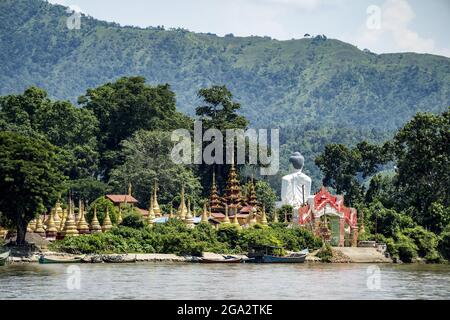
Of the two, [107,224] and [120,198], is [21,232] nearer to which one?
[107,224]

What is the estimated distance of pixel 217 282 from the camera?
53438 mm

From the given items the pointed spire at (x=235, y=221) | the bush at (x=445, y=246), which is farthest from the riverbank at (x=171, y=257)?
the pointed spire at (x=235, y=221)

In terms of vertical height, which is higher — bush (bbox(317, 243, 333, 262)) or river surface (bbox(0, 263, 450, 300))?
bush (bbox(317, 243, 333, 262))

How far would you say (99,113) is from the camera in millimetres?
102750

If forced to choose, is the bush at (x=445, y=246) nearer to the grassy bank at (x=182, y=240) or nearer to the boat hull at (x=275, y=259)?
the grassy bank at (x=182, y=240)

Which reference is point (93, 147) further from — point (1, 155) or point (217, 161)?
point (1, 155)

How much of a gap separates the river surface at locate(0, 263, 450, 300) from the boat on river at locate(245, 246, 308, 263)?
2.70 meters

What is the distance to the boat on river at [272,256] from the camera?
7100 cm

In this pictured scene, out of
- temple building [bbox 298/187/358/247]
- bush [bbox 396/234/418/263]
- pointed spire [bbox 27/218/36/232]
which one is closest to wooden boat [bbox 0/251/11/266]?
pointed spire [bbox 27/218/36/232]

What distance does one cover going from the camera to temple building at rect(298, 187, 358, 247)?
77688mm

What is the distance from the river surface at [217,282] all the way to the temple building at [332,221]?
32.1 ft

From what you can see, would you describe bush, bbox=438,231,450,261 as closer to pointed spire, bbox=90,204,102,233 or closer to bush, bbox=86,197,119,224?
bush, bbox=86,197,119,224
